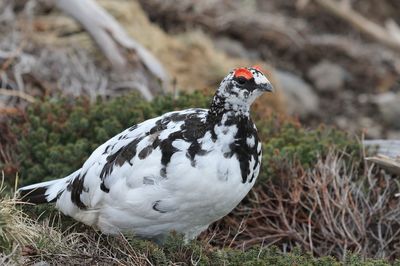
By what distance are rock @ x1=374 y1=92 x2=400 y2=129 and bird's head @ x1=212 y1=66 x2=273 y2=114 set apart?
6462mm

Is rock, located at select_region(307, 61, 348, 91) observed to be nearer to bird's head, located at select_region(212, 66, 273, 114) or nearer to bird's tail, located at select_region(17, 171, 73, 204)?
bird's tail, located at select_region(17, 171, 73, 204)

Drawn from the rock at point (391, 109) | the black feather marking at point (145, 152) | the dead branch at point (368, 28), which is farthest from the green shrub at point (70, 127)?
the rock at point (391, 109)

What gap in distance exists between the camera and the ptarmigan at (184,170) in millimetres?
4105

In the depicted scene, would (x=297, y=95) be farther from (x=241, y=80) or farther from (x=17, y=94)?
(x=241, y=80)

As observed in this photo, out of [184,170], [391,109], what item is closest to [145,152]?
[184,170]

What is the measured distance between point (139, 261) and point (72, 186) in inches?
32.1

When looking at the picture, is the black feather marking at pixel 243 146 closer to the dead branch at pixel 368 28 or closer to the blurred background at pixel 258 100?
the blurred background at pixel 258 100

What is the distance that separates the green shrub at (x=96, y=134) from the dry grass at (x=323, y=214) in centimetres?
16

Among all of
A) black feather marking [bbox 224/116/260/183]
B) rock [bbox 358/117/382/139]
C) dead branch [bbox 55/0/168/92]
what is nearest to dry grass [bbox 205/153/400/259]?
black feather marking [bbox 224/116/260/183]

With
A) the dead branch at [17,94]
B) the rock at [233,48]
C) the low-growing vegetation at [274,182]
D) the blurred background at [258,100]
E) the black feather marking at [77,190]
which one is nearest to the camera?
the black feather marking at [77,190]

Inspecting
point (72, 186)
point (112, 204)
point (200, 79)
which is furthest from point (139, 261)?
point (200, 79)

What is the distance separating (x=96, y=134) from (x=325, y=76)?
6.00m

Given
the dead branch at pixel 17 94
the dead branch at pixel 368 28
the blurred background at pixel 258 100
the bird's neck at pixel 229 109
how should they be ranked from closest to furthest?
the bird's neck at pixel 229 109, the blurred background at pixel 258 100, the dead branch at pixel 17 94, the dead branch at pixel 368 28

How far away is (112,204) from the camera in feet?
A: 14.4
